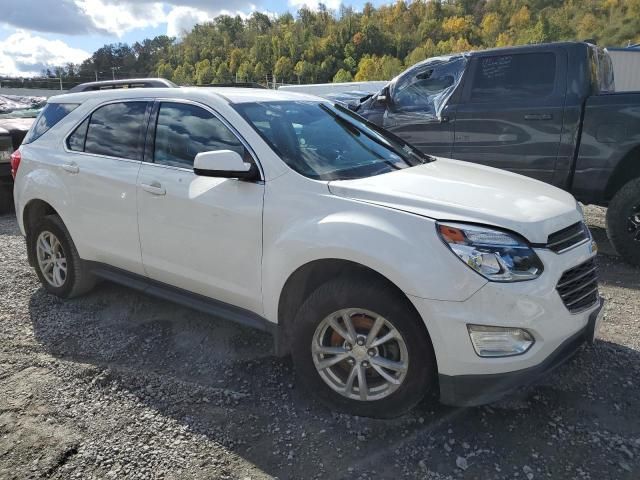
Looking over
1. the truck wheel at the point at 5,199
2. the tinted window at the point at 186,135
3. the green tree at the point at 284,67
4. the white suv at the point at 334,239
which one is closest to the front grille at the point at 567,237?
the white suv at the point at 334,239

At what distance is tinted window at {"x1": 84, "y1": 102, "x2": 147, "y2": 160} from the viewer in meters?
3.66

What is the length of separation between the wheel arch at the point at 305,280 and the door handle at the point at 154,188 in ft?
3.61

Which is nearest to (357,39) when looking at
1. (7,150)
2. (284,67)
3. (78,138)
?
(284,67)

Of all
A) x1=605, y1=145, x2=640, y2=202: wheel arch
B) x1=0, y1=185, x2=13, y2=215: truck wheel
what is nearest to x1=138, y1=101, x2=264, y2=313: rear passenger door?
x1=605, y1=145, x2=640, y2=202: wheel arch

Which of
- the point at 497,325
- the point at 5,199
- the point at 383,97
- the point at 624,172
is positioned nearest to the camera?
the point at 497,325

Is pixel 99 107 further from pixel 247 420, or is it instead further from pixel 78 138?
pixel 247 420

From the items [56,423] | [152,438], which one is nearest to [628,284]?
[152,438]

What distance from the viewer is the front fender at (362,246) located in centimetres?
233

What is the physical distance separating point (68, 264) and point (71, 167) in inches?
32.9

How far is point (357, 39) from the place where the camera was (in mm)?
94750

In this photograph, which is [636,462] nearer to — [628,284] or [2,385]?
[628,284]

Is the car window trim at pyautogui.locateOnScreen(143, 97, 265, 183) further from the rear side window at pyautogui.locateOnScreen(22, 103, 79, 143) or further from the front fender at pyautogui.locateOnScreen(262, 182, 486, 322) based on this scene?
the rear side window at pyautogui.locateOnScreen(22, 103, 79, 143)

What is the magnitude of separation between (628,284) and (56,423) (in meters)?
4.57

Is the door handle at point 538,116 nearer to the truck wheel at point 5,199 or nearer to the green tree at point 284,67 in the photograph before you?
the truck wheel at point 5,199
